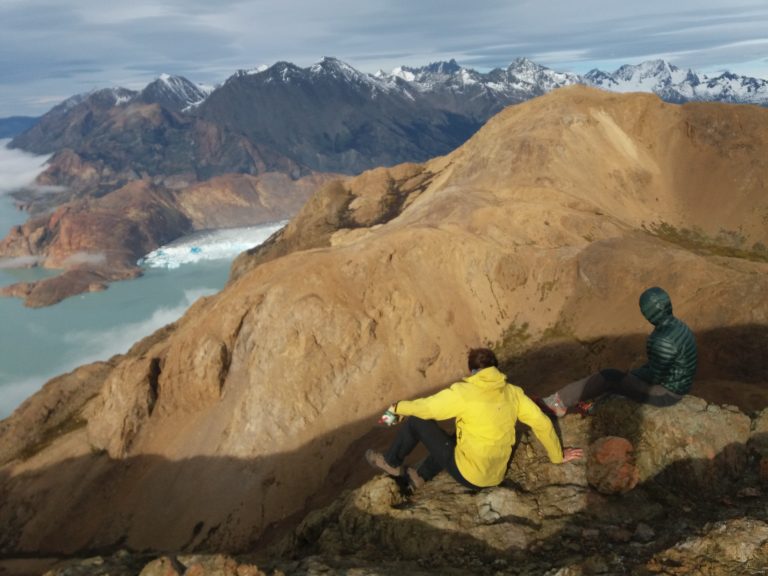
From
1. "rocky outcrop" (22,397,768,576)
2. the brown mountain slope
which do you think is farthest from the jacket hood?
the brown mountain slope

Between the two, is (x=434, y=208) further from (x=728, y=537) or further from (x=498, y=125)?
(x=728, y=537)

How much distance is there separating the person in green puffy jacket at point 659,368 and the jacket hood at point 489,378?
2.98m

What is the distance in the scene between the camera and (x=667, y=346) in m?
10.2

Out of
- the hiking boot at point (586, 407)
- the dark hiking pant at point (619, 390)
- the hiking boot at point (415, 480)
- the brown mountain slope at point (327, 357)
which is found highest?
the dark hiking pant at point (619, 390)

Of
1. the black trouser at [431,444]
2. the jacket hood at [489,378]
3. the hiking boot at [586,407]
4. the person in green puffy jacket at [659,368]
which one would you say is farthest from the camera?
the hiking boot at [586,407]

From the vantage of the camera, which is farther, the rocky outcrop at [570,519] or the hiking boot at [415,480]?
the hiking boot at [415,480]

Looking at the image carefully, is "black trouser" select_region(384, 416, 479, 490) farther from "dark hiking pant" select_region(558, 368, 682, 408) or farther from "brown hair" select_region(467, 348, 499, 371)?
"dark hiking pant" select_region(558, 368, 682, 408)

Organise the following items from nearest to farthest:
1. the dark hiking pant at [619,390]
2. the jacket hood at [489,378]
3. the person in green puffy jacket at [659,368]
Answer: the jacket hood at [489,378] → the person in green puffy jacket at [659,368] → the dark hiking pant at [619,390]

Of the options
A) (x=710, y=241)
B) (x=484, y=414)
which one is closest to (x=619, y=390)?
(x=484, y=414)

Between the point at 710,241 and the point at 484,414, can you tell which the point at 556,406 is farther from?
the point at 710,241

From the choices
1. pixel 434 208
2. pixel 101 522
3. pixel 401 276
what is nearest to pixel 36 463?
pixel 101 522

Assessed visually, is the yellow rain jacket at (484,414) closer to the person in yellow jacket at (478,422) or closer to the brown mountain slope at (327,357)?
the person in yellow jacket at (478,422)

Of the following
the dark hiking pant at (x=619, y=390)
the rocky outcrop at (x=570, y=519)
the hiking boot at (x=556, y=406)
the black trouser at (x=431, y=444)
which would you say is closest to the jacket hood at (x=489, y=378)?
the black trouser at (x=431, y=444)

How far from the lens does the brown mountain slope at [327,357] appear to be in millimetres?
29234
